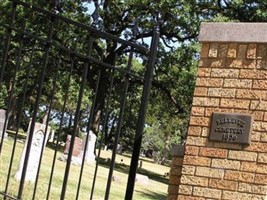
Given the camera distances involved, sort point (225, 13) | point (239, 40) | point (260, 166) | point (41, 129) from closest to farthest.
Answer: point (260, 166), point (239, 40), point (41, 129), point (225, 13)

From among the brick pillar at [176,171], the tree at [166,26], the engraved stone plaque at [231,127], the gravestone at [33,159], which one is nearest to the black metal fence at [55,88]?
the gravestone at [33,159]

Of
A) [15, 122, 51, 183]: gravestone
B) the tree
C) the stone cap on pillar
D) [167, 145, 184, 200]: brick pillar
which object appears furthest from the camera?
the tree

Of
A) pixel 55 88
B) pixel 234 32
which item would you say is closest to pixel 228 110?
pixel 234 32

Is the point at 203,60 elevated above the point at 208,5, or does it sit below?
below

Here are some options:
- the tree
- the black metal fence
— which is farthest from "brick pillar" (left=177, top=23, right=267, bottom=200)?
the tree

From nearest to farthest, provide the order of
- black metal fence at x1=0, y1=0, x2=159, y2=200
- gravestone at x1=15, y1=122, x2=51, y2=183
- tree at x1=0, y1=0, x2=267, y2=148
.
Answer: black metal fence at x1=0, y1=0, x2=159, y2=200, gravestone at x1=15, y1=122, x2=51, y2=183, tree at x1=0, y1=0, x2=267, y2=148

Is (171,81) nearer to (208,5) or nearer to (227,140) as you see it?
(208,5)

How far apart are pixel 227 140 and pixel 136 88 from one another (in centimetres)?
1847

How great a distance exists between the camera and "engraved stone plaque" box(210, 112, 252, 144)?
351cm

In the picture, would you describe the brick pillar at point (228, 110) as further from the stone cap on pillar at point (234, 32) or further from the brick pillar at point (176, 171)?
the brick pillar at point (176, 171)

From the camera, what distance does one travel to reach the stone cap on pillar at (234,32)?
11.7 feet

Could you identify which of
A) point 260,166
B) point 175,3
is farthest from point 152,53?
point 175,3

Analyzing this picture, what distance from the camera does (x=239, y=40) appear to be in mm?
3670

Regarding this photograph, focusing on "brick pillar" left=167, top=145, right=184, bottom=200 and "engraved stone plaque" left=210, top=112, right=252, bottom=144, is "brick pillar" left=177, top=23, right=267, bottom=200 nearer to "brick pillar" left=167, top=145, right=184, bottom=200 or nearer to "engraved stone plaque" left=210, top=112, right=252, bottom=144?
"engraved stone plaque" left=210, top=112, right=252, bottom=144
